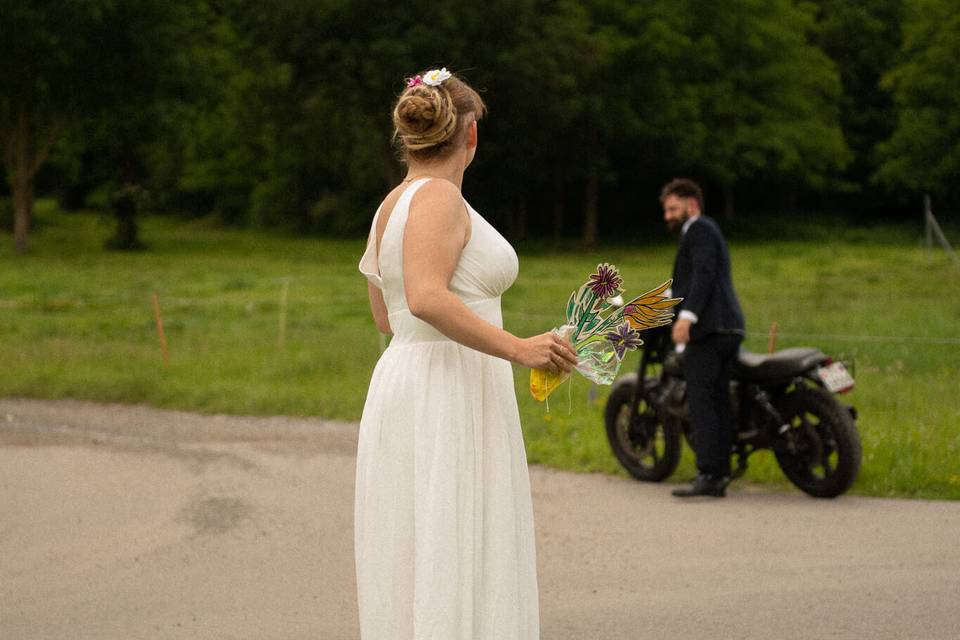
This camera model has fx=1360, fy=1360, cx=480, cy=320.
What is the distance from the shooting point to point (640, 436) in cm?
930

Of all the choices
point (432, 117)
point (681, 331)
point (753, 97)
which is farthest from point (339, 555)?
point (753, 97)

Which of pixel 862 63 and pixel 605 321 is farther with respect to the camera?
pixel 862 63

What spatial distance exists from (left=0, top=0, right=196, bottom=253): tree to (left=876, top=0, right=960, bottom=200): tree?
3137cm

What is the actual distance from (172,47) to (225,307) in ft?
78.4

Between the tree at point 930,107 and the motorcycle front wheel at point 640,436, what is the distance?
51.8m

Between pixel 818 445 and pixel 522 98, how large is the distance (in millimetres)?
41144

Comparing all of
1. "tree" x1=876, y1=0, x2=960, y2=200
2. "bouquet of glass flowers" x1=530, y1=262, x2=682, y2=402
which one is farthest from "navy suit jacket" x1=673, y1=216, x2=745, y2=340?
"tree" x1=876, y1=0, x2=960, y2=200

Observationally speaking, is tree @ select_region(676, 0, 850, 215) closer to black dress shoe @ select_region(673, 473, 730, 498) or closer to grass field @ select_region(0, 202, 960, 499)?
grass field @ select_region(0, 202, 960, 499)

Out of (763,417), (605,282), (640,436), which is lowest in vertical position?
(640,436)

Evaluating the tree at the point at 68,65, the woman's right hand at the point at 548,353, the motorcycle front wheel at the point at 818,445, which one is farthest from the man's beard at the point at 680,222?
the tree at the point at 68,65

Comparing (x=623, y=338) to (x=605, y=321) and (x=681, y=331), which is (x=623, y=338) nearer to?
(x=605, y=321)

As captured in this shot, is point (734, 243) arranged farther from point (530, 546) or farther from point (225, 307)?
point (530, 546)

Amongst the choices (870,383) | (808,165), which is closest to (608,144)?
(808,165)

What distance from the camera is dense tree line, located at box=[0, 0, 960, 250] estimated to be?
45000 millimetres
